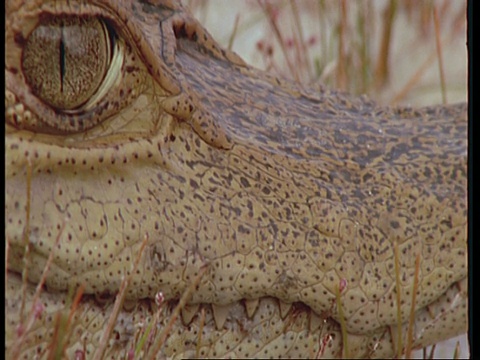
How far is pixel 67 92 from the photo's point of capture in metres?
1.56

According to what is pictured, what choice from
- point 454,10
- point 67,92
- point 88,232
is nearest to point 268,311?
point 88,232

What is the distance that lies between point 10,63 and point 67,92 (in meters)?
0.11

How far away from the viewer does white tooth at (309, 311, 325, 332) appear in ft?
5.96

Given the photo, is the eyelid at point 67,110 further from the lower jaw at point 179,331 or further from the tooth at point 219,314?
the tooth at point 219,314

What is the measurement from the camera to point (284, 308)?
1791mm

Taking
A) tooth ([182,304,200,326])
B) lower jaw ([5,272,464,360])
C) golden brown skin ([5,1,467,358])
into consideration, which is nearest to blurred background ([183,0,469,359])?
golden brown skin ([5,1,467,358])

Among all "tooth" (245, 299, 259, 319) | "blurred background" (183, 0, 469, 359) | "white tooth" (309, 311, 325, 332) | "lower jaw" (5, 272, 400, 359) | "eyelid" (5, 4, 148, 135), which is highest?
"blurred background" (183, 0, 469, 359)

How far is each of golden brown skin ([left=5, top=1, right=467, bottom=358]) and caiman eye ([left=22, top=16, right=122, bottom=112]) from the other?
0.02m

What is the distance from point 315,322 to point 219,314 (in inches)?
8.5

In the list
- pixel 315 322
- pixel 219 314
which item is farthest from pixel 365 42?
pixel 219 314

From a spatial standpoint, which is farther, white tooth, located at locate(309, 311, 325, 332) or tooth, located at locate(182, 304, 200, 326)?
white tooth, located at locate(309, 311, 325, 332)

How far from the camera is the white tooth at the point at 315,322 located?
5.96 ft

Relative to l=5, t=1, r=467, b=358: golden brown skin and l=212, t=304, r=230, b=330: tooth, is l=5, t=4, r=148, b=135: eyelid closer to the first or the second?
l=5, t=1, r=467, b=358: golden brown skin

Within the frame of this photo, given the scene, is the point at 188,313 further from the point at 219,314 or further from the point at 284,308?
the point at 284,308
